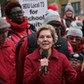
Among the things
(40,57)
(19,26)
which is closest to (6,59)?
(40,57)

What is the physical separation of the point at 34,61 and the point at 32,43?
0.42m

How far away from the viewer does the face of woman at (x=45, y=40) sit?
516 cm

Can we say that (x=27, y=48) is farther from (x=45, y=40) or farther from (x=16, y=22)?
(x=16, y=22)

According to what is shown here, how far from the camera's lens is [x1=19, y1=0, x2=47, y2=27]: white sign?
8.24 m

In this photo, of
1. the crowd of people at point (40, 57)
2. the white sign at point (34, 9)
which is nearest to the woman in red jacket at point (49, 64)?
the crowd of people at point (40, 57)

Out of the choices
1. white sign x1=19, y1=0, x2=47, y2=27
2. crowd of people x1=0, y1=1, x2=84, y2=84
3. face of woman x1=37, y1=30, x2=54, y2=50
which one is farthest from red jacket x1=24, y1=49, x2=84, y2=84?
white sign x1=19, y1=0, x2=47, y2=27

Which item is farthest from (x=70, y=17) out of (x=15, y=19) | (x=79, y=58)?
(x=79, y=58)

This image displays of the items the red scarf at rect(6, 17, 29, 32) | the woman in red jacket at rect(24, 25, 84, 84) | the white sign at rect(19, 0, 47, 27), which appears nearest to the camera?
the woman in red jacket at rect(24, 25, 84, 84)

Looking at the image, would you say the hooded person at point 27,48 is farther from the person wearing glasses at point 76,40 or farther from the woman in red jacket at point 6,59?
the person wearing glasses at point 76,40

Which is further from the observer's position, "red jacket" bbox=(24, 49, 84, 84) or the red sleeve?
the red sleeve

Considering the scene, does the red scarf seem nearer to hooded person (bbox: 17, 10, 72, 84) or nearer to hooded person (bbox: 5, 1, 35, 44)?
hooded person (bbox: 5, 1, 35, 44)

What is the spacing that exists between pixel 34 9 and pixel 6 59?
2813 mm

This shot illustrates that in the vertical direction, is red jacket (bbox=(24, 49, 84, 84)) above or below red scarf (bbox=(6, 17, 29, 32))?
below

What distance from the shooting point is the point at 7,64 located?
5648 mm
